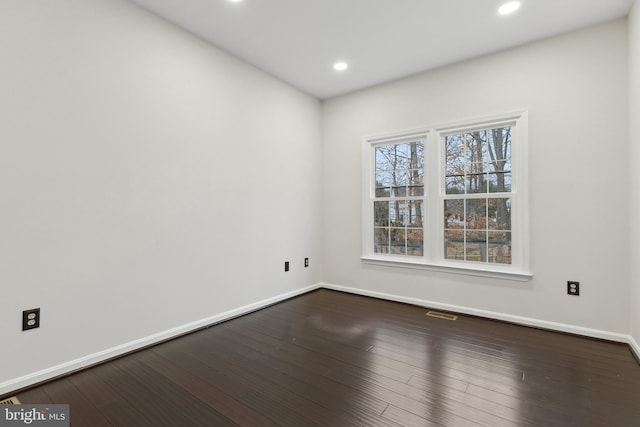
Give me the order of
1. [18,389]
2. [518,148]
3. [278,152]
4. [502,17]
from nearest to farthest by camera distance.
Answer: [18,389] → [502,17] → [518,148] → [278,152]

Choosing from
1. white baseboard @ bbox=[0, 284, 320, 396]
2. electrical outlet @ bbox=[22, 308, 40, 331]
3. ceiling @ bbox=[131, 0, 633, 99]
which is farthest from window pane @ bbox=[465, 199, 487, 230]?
electrical outlet @ bbox=[22, 308, 40, 331]

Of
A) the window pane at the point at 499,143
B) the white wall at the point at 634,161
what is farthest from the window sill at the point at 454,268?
the window pane at the point at 499,143

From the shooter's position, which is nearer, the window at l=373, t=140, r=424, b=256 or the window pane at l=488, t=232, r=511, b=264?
the window pane at l=488, t=232, r=511, b=264

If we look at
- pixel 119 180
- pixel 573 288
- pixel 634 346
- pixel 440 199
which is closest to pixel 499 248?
pixel 573 288

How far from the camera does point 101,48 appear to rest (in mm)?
2268

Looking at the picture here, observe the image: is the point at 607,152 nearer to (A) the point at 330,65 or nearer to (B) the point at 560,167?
(B) the point at 560,167

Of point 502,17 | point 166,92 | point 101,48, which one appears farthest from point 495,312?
point 101,48

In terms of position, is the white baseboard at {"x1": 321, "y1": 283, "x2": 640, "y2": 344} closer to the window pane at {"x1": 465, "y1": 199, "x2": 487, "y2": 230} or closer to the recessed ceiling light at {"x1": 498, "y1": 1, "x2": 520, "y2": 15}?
the window pane at {"x1": 465, "y1": 199, "x2": 487, "y2": 230}

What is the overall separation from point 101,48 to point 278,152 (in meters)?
1.95

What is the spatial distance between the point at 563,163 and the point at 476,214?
2.92ft

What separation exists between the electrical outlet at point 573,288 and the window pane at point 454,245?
952 mm

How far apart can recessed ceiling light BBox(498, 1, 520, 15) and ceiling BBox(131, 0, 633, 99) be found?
49 millimetres

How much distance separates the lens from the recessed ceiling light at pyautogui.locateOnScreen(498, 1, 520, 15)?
96.1 inches

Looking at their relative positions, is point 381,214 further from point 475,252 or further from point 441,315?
point 441,315
